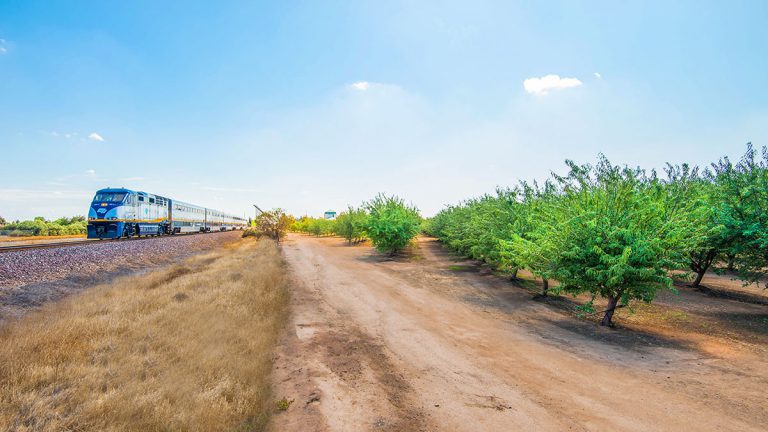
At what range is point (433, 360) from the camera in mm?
7906

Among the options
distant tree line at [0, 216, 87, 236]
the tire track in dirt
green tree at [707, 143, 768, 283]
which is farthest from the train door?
green tree at [707, 143, 768, 283]

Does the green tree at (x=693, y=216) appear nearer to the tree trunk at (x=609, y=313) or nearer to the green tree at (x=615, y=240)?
the green tree at (x=615, y=240)

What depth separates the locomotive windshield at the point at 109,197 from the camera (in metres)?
28.7

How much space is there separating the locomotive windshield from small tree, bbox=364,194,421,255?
20123mm

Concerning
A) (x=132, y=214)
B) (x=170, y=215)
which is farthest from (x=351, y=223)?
(x=170, y=215)

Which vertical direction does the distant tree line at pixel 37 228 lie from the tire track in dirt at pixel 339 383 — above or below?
above

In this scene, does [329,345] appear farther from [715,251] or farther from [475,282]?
[715,251]

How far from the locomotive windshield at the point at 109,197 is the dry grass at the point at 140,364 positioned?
2071 centimetres

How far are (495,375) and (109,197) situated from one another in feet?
108

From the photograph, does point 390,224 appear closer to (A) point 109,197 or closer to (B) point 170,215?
(A) point 109,197

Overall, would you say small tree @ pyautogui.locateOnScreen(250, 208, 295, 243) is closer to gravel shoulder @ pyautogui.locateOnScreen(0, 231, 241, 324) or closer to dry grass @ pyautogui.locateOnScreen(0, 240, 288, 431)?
gravel shoulder @ pyautogui.locateOnScreen(0, 231, 241, 324)

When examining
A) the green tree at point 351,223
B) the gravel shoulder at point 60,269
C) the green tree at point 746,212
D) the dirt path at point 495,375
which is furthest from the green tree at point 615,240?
the green tree at point 351,223

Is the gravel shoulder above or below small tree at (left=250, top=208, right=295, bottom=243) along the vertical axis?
below

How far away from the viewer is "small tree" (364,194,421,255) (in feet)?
90.0
